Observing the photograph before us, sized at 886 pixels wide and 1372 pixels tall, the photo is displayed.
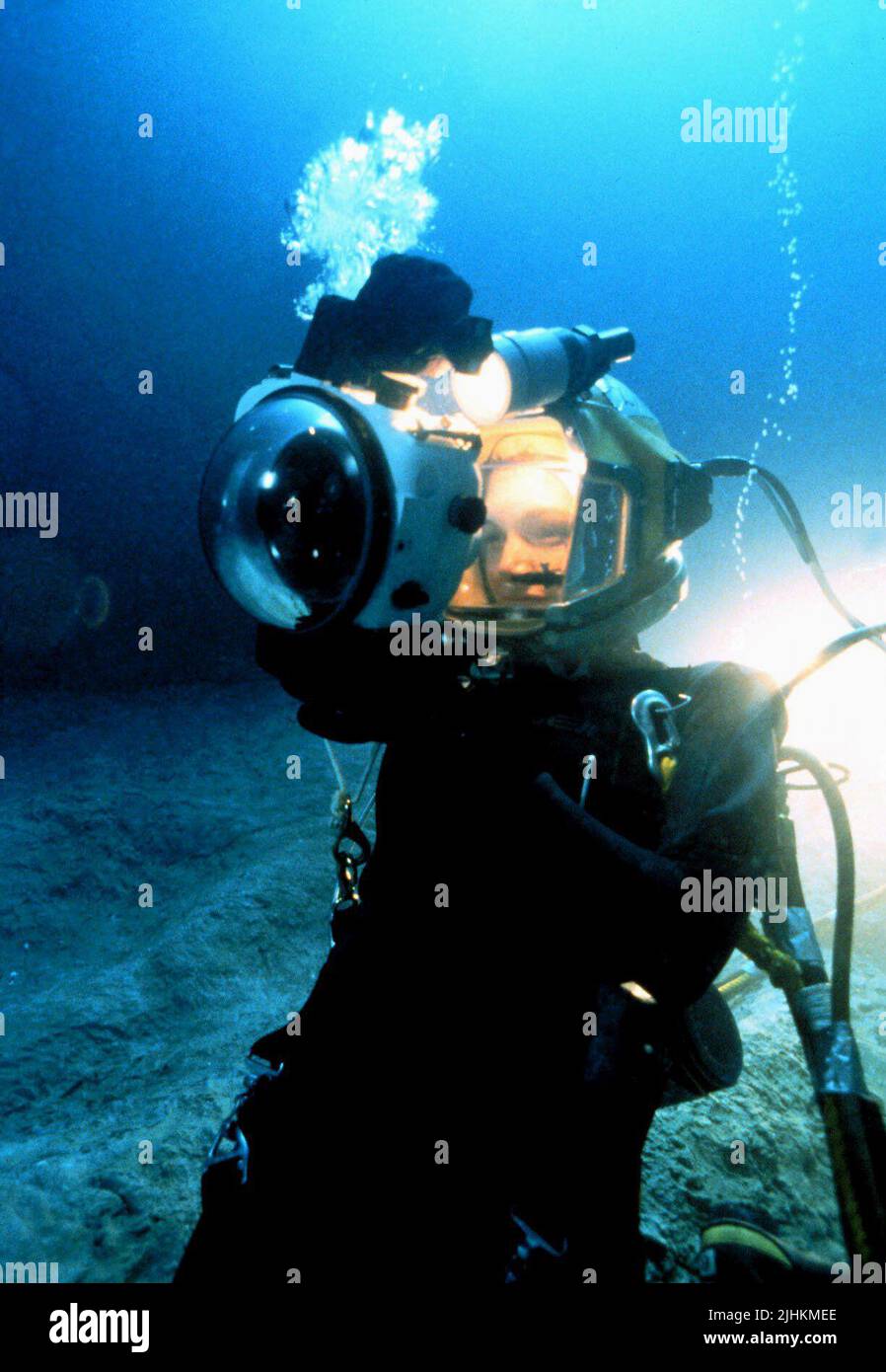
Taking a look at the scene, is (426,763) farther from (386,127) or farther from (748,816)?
(386,127)

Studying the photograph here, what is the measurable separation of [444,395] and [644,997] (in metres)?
1.37

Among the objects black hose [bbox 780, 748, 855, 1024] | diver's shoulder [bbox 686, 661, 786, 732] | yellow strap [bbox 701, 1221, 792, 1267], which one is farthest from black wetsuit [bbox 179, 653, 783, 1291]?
black hose [bbox 780, 748, 855, 1024]

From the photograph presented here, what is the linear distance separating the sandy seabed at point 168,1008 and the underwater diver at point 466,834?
41.9 inches

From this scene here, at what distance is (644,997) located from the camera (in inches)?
51.4

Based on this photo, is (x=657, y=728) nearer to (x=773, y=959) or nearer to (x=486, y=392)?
(x=773, y=959)

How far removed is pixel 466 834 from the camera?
5.09ft

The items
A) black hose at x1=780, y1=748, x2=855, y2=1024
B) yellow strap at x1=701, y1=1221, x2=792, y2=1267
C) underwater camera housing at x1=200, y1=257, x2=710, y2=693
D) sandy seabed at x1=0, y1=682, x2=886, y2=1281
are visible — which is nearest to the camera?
underwater camera housing at x1=200, y1=257, x2=710, y2=693

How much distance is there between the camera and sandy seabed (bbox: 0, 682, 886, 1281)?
7.62 feet

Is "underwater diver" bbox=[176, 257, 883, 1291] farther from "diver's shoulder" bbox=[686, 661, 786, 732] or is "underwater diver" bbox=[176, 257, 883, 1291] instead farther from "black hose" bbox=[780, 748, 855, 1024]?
"black hose" bbox=[780, 748, 855, 1024]

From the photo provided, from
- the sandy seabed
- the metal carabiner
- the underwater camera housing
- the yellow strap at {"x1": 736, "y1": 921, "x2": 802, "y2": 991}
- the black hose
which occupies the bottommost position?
the sandy seabed

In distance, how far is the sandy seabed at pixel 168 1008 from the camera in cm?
232

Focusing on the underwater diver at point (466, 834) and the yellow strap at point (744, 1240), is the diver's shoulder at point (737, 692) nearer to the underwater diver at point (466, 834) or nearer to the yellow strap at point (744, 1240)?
the underwater diver at point (466, 834)

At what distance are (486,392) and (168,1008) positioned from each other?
3857 mm

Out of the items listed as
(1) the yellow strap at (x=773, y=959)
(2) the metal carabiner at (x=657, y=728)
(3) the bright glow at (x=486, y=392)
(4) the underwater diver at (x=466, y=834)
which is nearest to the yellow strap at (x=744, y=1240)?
(4) the underwater diver at (x=466, y=834)
